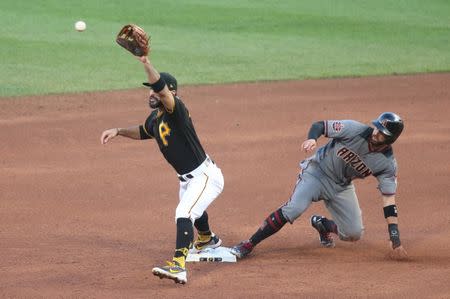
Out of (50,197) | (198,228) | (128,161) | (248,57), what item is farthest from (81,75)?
(198,228)

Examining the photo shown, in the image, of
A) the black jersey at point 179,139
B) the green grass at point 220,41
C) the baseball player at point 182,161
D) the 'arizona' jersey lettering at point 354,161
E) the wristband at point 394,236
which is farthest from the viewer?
the green grass at point 220,41

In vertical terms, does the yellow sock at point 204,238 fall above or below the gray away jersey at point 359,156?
below

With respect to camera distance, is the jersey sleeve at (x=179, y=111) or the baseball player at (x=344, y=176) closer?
the jersey sleeve at (x=179, y=111)

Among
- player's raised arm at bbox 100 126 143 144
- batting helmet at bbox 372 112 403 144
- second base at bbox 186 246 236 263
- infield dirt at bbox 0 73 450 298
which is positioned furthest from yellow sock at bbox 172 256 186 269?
batting helmet at bbox 372 112 403 144

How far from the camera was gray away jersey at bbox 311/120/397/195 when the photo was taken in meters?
8.71

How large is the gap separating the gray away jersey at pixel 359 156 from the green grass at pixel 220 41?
879 cm

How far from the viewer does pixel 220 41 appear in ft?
A: 69.4

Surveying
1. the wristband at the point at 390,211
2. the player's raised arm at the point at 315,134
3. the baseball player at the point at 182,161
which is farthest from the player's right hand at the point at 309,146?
the wristband at the point at 390,211

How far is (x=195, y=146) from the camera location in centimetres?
847

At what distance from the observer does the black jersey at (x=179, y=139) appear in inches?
326

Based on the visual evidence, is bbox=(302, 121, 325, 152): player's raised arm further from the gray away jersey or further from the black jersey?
the black jersey

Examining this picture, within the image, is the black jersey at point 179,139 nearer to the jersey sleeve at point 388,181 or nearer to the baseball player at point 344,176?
the baseball player at point 344,176

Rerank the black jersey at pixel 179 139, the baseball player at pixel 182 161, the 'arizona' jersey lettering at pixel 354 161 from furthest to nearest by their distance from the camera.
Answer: the 'arizona' jersey lettering at pixel 354 161 < the black jersey at pixel 179 139 < the baseball player at pixel 182 161

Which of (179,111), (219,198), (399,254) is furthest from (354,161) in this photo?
(219,198)
